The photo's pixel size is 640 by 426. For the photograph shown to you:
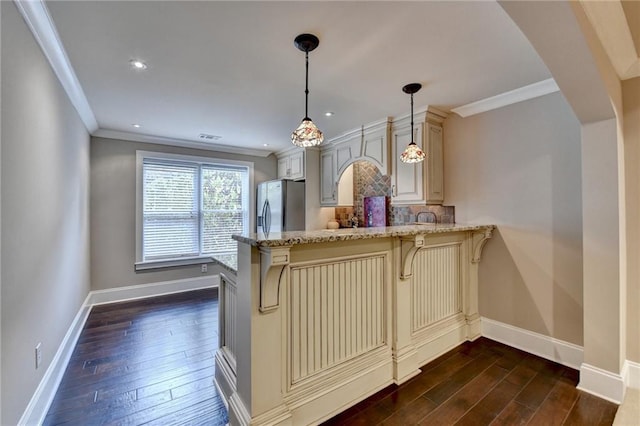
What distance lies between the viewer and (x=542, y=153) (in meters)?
2.56

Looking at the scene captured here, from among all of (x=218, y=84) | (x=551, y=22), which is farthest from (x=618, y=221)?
(x=218, y=84)

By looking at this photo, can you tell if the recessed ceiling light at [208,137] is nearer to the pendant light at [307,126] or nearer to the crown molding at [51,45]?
the crown molding at [51,45]

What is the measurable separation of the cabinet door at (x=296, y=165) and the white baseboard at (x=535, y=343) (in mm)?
3373

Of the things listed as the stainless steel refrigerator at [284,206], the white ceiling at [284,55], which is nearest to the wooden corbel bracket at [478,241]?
the white ceiling at [284,55]

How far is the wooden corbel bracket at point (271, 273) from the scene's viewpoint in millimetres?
1392

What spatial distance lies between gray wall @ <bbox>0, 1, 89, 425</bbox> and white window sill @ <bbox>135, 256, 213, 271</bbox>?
5.56ft

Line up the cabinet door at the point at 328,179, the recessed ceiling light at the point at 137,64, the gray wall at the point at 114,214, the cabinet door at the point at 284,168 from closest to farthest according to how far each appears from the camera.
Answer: the recessed ceiling light at the point at 137,64
the gray wall at the point at 114,214
the cabinet door at the point at 328,179
the cabinet door at the point at 284,168

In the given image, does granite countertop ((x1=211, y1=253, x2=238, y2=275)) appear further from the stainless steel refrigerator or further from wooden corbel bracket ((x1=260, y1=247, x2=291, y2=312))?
the stainless steel refrigerator

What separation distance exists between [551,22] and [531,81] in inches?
58.8

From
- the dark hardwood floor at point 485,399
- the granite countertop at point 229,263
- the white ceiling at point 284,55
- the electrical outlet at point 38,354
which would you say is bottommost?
the dark hardwood floor at point 485,399

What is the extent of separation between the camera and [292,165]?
5.11 m

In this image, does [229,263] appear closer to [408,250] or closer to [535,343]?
[408,250]

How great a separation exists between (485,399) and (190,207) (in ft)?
15.3

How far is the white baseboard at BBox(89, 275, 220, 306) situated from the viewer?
4.06m
